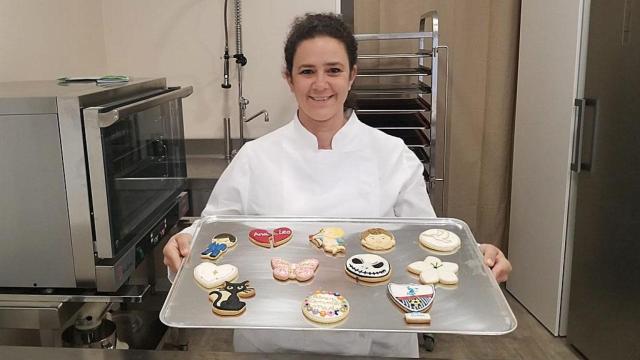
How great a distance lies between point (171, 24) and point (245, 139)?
2.18ft

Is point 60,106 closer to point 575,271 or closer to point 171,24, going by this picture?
point 171,24

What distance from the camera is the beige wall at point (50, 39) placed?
74.2 inches

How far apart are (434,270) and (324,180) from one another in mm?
419

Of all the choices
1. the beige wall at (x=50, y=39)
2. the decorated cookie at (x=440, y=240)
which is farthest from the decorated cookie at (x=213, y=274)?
the beige wall at (x=50, y=39)

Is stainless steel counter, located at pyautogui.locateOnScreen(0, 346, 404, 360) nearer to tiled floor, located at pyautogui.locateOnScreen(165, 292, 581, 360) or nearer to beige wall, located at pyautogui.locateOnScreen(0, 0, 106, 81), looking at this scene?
beige wall, located at pyautogui.locateOnScreen(0, 0, 106, 81)

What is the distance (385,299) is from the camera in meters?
0.91

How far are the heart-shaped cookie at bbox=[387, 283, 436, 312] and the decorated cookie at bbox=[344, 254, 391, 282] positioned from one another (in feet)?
0.13

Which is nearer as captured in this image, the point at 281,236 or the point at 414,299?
the point at 414,299

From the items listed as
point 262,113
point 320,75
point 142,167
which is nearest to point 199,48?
point 262,113

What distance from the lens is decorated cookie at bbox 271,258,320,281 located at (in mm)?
967

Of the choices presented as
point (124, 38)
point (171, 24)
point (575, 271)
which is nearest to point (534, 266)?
point (575, 271)

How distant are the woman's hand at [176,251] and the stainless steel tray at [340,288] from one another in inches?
0.7

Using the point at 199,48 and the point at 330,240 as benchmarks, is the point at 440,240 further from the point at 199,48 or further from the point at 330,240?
the point at 199,48

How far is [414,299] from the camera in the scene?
872 mm
